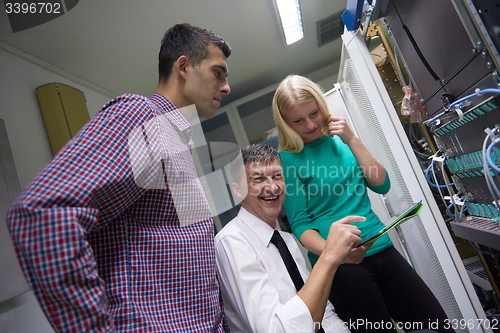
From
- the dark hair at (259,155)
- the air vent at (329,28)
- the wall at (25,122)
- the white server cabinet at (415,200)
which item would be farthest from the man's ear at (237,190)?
the air vent at (329,28)

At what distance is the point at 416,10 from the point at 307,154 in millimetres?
659

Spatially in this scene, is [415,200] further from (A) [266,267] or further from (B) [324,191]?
(A) [266,267]

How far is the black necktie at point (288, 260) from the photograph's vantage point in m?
1.10

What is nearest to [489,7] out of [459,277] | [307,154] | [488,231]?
[488,231]

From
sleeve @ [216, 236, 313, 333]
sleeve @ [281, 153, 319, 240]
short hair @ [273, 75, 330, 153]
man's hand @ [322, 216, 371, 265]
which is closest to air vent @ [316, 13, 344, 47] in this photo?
short hair @ [273, 75, 330, 153]

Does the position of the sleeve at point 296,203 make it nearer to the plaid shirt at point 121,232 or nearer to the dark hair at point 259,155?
the dark hair at point 259,155

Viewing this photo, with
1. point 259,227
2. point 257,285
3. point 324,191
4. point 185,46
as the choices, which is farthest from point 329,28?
point 257,285

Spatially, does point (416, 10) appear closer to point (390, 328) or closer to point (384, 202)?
point (390, 328)

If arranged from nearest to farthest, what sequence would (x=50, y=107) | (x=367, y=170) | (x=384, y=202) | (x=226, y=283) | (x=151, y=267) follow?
(x=151, y=267)
(x=226, y=283)
(x=367, y=170)
(x=384, y=202)
(x=50, y=107)

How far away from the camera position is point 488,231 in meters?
0.98

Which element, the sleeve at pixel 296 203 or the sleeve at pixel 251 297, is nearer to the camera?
the sleeve at pixel 251 297

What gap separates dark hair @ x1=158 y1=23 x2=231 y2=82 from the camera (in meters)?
1.07

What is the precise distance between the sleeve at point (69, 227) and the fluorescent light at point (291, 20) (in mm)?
2676

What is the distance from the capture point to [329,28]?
3.71 m
